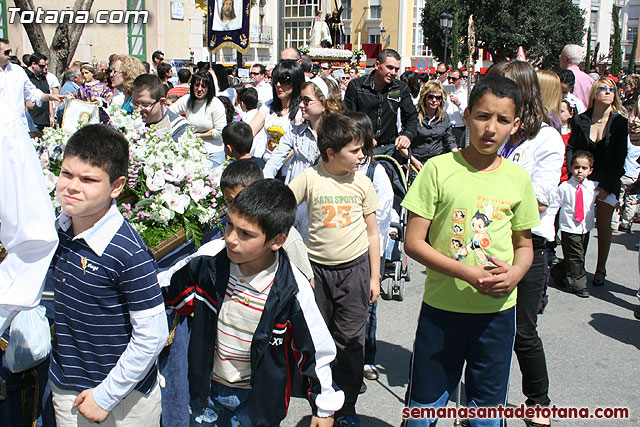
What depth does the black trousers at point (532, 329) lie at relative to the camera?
3.37 metres

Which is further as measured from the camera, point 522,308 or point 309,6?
point 309,6

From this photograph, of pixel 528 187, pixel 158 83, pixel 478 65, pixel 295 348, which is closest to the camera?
pixel 295 348

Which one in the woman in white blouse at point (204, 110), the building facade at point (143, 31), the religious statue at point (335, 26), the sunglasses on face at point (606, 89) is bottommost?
the woman in white blouse at point (204, 110)

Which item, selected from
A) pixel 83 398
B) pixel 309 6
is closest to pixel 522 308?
pixel 83 398

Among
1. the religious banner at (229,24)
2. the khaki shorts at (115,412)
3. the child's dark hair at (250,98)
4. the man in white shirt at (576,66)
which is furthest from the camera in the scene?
the religious banner at (229,24)

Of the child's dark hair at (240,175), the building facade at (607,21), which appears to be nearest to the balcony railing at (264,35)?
the building facade at (607,21)

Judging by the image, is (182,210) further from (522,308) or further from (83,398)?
(522,308)

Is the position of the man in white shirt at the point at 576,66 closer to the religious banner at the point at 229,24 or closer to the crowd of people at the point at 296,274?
the crowd of people at the point at 296,274

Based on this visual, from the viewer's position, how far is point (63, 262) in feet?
7.95

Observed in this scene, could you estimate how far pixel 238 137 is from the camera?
4.70m

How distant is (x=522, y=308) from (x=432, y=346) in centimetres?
87

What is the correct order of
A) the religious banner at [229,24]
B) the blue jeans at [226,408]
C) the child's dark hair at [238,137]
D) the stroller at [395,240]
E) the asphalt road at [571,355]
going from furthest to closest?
1. the religious banner at [229,24]
2. the stroller at [395,240]
3. the child's dark hair at [238,137]
4. the asphalt road at [571,355]
5. the blue jeans at [226,408]

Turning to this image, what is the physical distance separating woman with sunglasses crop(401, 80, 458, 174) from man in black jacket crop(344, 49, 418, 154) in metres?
1.93

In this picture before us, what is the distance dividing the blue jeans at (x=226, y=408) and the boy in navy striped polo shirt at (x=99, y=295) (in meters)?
0.33
